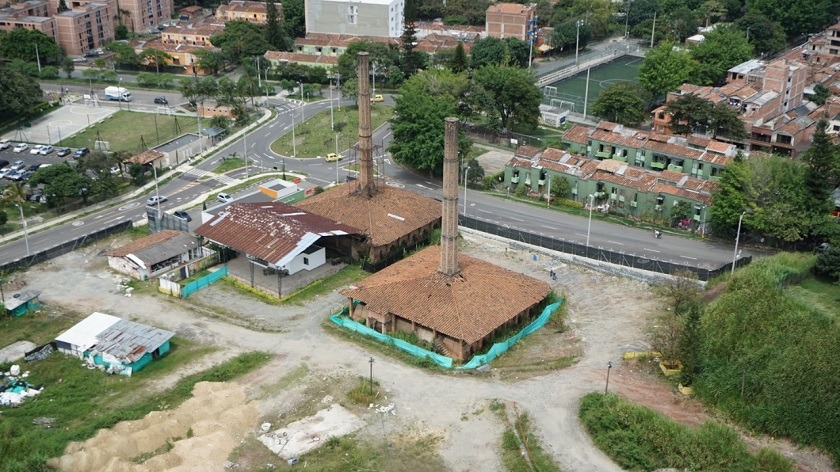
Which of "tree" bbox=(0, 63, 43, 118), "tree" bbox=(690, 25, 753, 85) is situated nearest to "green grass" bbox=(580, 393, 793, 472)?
"tree" bbox=(690, 25, 753, 85)

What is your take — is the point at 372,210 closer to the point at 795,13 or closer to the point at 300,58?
the point at 300,58

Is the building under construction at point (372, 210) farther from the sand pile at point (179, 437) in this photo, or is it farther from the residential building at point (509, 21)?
the residential building at point (509, 21)

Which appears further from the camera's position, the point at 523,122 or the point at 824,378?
the point at 523,122

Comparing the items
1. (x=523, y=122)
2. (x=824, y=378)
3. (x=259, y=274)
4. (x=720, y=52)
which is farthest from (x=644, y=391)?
(x=720, y=52)

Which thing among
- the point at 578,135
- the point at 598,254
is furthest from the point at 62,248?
the point at 578,135

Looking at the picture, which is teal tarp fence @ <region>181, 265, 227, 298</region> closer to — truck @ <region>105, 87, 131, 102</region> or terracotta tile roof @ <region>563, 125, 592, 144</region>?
terracotta tile roof @ <region>563, 125, 592, 144</region>

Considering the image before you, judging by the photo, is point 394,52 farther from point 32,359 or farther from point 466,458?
point 466,458
